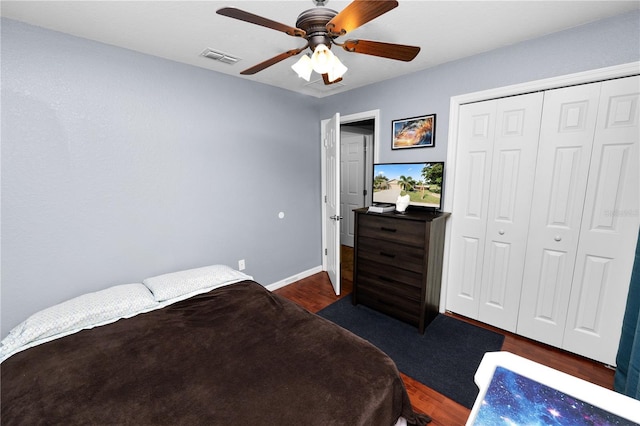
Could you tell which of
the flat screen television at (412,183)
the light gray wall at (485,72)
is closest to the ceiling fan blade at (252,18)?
the light gray wall at (485,72)

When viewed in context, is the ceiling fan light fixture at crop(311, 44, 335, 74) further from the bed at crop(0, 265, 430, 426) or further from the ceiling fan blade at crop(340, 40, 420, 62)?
the bed at crop(0, 265, 430, 426)

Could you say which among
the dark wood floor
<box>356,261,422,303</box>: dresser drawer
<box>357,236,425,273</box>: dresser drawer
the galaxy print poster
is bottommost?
the dark wood floor

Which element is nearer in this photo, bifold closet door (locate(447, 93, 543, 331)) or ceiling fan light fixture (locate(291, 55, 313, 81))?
ceiling fan light fixture (locate(291, 55, 313, 81))

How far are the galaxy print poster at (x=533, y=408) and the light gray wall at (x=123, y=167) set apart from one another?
246cm

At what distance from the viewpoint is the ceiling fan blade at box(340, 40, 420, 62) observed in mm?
1338

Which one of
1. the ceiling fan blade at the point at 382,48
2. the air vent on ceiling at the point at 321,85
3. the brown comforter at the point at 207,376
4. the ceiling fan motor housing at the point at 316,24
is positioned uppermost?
the air vent on ceiling at the point at 321,85

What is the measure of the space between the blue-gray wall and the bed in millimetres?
469

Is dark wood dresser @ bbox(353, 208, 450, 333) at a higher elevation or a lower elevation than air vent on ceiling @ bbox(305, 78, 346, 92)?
lower

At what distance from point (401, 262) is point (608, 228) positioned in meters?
1.43

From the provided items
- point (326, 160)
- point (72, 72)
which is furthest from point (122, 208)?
point (326, 160)

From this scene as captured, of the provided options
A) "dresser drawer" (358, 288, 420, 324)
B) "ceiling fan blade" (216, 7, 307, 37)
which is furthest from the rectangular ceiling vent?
"dresser drawer" (358, 288, 420, 324)

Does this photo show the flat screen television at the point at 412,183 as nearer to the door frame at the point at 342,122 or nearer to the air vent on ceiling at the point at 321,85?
the door frame at the point at 342,122

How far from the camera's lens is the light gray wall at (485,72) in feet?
5.75

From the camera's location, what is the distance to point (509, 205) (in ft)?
7.43
